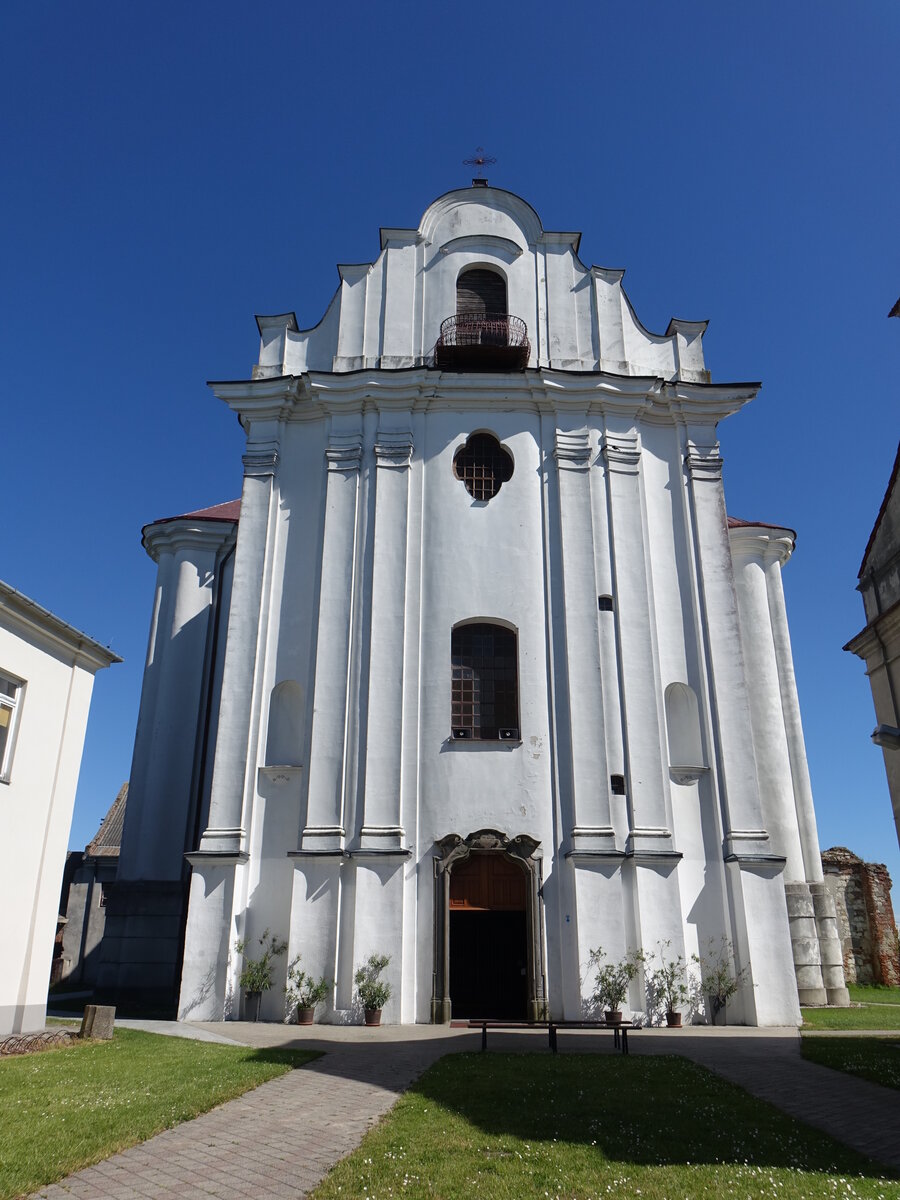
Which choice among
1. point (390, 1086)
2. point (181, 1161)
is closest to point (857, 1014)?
point (390, 1086)

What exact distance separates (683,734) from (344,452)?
10.4 m

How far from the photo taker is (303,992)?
17188mm

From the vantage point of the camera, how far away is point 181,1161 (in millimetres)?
6914

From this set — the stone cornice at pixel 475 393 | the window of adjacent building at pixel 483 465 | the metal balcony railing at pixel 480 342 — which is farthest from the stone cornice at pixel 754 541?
the metal balcony railing at pixel 480 342

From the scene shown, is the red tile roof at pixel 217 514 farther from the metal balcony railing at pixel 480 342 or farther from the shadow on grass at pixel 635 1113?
the shadow on grass at pixel 635 1113

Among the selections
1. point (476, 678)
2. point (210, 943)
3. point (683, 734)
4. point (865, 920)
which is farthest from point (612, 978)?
point (865, 920)

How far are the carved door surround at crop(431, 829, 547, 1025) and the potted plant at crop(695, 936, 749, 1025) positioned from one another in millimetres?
3230

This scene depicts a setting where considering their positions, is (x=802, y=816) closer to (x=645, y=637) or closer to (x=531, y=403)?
(x=645, y=637)

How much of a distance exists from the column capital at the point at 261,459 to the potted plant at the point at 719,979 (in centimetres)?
1450

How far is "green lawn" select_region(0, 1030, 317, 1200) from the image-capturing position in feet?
22.5

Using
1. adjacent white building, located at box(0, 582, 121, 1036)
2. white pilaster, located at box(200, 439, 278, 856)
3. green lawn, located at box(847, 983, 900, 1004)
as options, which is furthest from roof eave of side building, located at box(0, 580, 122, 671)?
green lawn, located at box(847, 983, 900, 1004)

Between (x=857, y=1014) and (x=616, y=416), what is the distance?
47.9 feet

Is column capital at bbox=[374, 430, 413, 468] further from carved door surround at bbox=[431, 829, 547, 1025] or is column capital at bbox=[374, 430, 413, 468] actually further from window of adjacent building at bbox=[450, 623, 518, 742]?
carved door surround at bbox=[431, 829, 547, 1025]

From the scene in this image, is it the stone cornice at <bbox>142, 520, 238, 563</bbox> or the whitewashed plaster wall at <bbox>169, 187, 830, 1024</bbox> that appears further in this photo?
the stone cornice at <bbox>142, 520, 238, 563</bbox>
